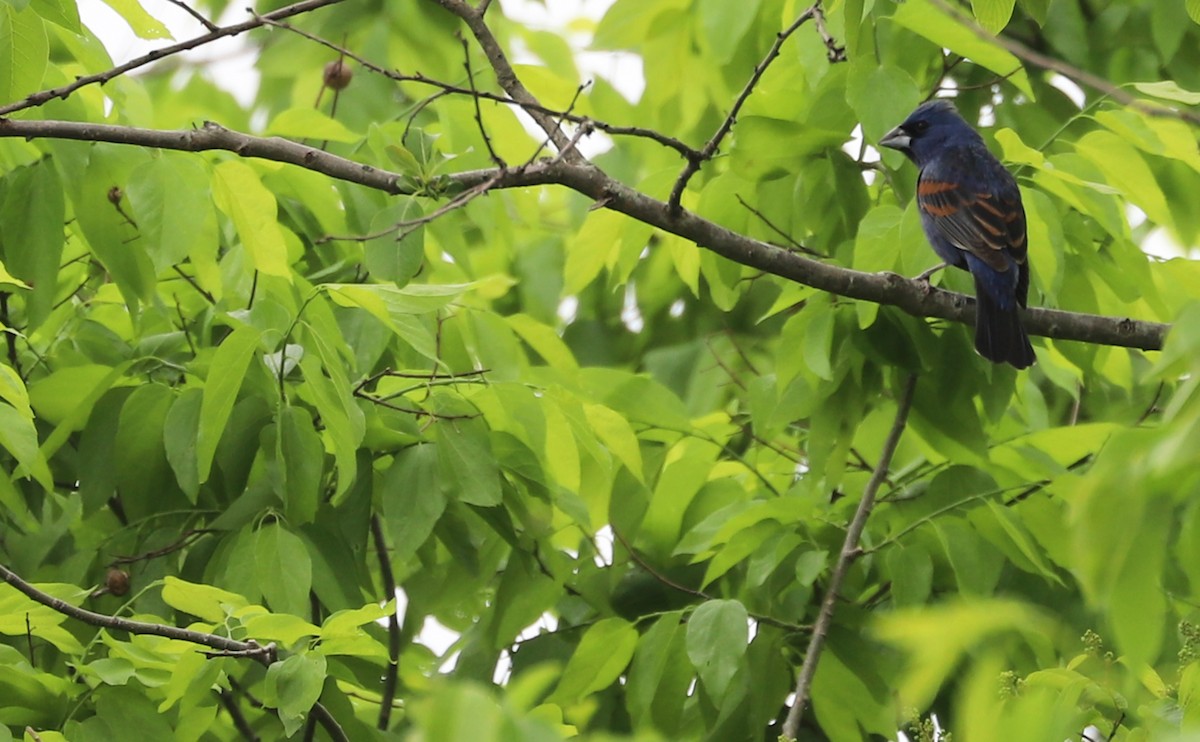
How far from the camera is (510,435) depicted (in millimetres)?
4352

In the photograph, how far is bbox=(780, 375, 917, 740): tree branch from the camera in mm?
4207

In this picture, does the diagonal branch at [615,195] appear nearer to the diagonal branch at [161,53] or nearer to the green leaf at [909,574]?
the diagonal branch at [161,53]

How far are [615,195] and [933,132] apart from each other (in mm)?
3248

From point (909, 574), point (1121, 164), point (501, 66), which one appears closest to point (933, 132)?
point (1121, 164)

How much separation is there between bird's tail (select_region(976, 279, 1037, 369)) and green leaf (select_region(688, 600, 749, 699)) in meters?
1.31

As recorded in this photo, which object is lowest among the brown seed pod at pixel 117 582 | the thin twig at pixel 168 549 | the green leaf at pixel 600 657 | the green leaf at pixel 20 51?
the green leaf at pixel 600 657

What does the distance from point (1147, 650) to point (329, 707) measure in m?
2.59

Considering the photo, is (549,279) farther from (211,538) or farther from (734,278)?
(211,538)

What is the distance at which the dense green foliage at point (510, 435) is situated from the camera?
3750mm

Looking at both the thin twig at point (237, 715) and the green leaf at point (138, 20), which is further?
the thin twig at point (237, 715)

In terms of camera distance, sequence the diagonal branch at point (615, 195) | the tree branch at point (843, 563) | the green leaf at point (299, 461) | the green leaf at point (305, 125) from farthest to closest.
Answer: the green leaf at point (305, 125)
the tree branch at point (843, 563)
the green leaf at point (299, 461)
the diagonal branch at point (615, 195)

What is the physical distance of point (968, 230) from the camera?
5.93 m

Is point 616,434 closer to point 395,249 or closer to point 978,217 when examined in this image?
point 395,249

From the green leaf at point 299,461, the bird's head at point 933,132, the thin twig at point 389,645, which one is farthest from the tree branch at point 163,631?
the bird's head at point 933,132
